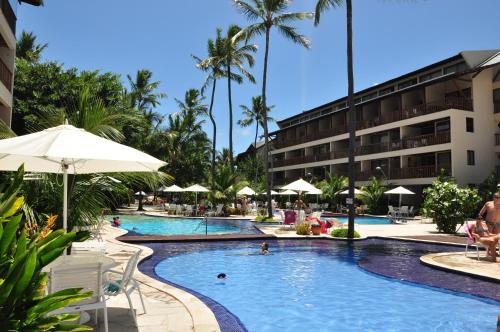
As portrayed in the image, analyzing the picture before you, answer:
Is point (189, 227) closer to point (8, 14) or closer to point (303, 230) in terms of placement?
point (303, 230)

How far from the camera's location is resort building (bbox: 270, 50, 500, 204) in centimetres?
3023

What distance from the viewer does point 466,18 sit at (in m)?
20.2

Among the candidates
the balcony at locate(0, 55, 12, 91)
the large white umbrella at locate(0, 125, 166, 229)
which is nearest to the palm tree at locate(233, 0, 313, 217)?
the balcony at locate(0, 55, 12, 91)

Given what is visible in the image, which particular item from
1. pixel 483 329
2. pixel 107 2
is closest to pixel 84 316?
pixel 483 329

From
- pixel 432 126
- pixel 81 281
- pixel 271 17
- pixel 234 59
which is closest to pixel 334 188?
pixel 432 126

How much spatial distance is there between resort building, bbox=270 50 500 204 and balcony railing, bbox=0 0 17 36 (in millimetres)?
26530

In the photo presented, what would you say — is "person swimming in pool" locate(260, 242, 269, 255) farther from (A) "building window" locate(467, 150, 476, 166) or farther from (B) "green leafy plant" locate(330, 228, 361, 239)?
(A) "building window" locate(467, 150, 476, 166)

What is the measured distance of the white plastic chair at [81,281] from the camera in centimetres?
440

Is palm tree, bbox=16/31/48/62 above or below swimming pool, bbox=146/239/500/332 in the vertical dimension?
above

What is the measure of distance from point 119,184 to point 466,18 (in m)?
18.7

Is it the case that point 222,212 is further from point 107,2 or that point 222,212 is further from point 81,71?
point 107,2

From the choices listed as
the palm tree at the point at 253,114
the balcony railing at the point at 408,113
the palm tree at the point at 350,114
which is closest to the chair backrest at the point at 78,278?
the palm tree at the point at 350,114

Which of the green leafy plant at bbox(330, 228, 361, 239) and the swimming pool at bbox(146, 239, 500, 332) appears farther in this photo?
the green leafy plant at bbox(330, 228, 361, 239)

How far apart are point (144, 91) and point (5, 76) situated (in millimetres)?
26017
